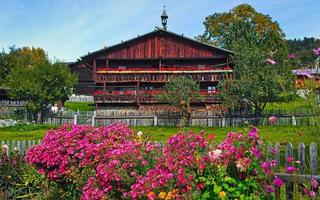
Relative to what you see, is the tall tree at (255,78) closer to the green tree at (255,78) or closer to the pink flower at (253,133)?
the green tree at (255,78)

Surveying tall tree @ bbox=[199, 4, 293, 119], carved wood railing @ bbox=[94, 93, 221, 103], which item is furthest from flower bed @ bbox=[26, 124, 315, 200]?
carved wood railing @ bbox=[94, 93, 221, 103]

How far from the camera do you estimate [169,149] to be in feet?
19.1

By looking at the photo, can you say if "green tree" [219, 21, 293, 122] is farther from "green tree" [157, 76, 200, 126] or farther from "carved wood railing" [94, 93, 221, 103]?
"carved wood railing" [94, 93, 221, 103]

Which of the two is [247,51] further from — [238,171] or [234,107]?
[238,171]

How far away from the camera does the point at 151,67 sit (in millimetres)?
44781

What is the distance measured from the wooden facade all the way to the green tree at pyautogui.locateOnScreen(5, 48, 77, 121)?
406 centimetres

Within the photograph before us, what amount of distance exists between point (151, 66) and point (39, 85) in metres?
12.9

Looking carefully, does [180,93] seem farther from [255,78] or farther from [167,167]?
[167,167]

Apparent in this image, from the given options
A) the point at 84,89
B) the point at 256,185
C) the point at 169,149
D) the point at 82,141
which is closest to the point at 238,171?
the point at 256,185

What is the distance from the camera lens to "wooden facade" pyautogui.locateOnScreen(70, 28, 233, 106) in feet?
136

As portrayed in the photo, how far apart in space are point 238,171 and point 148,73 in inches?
1471

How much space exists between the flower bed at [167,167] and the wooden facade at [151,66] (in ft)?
109

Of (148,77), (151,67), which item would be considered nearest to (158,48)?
(151,67)

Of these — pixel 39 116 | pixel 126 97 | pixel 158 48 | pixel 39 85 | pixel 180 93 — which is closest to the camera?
pixel 180 93
